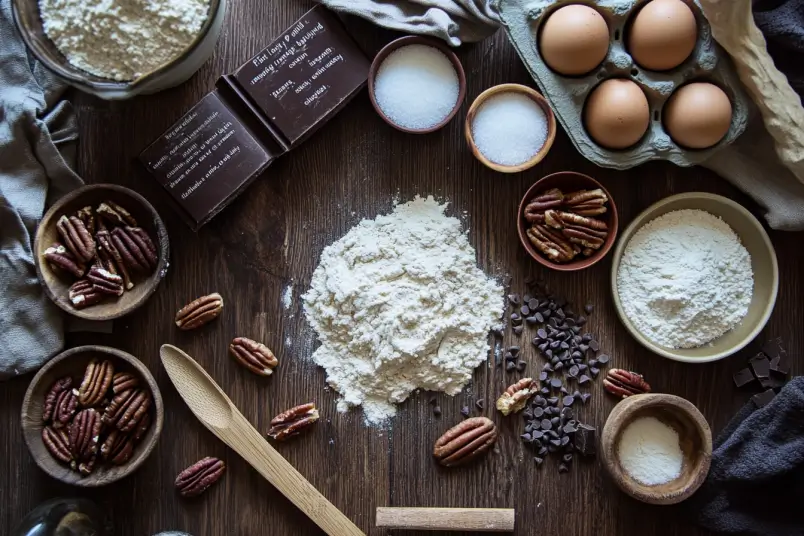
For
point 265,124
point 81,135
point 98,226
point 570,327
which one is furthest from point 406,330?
point 81,135

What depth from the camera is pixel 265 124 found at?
1.42 metres

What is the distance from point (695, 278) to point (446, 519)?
0.66 meters

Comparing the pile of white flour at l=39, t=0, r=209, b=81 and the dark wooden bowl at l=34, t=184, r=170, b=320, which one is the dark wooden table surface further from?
the pile of white flour at l=39, t=0, r=209, b=81

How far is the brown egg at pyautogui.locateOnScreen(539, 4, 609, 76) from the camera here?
51.6 inches

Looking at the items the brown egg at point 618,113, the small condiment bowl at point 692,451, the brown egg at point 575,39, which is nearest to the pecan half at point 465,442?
the small condiment bowl at point 692,451

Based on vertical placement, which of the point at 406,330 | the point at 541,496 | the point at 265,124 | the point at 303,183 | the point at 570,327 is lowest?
the point at 541,496

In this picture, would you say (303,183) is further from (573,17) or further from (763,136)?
(763,136)

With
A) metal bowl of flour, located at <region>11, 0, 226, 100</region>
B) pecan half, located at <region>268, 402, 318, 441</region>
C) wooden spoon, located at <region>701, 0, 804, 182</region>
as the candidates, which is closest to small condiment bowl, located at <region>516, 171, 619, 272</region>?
wooden spoon, located at <region>701, 0, 804, 182</region>

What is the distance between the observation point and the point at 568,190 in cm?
147

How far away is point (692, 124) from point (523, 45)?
1.12 feet

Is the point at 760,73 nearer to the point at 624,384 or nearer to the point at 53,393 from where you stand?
the point at 624,384

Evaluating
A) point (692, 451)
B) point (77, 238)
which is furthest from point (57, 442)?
point (692, 451)

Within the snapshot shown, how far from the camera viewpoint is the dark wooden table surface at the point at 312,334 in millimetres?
1453

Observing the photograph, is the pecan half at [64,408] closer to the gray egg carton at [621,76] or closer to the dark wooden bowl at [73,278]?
the dark wooden bowl at [73,278]
